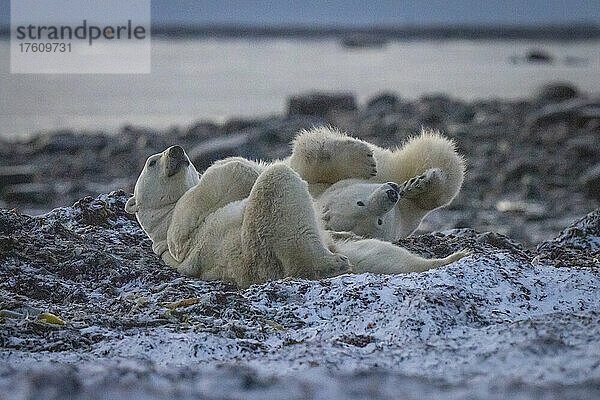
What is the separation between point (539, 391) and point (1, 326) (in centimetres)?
279

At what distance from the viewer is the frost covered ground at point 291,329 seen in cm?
317

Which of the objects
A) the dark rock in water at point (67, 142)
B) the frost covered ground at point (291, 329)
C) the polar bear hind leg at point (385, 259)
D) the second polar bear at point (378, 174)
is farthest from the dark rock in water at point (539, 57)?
the polar bear hind leg at point (385, 259)

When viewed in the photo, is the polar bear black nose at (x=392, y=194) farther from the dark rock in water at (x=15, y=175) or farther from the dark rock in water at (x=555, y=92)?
the dark rock in water at (x=555, y=92)

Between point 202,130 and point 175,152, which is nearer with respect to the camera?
point 175,152

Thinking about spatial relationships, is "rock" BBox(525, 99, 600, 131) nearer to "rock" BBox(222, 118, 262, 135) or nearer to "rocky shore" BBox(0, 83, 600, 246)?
"rocky shore" BBox(0, 83, 600, 246)

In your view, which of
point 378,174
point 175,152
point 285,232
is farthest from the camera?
point 378,174

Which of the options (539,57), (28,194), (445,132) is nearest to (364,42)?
(539,57)

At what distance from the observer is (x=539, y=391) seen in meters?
3.05

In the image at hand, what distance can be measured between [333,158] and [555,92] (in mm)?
25667

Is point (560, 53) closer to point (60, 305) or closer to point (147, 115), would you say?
point (147, 115)

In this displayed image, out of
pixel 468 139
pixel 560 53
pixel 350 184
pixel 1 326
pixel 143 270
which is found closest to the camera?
pixel 1 326

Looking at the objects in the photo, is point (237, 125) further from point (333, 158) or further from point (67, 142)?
point (333, 158)

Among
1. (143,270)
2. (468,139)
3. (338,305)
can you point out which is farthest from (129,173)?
(338,305)

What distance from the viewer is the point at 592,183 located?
1725 cm
